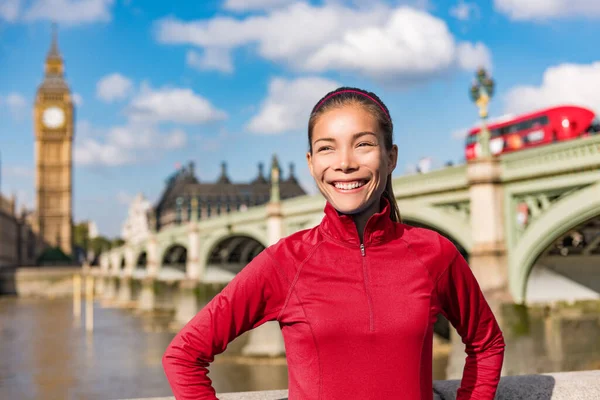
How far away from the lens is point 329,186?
2.16 m

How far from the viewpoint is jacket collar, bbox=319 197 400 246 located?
6.82ft

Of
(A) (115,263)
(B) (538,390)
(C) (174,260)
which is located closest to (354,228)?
(B) (538,390)

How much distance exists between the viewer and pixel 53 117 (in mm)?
127750

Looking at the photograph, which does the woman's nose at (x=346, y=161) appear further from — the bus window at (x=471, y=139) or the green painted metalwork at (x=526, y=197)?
the bus window at (x=471, y=139)

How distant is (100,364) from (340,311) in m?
28.4

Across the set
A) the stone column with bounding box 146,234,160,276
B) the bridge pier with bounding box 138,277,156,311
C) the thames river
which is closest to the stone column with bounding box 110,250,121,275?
the stone column with bounding box 146,234,160,276

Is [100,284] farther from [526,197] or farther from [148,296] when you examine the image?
[526,197]

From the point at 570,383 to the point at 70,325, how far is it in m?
45.5

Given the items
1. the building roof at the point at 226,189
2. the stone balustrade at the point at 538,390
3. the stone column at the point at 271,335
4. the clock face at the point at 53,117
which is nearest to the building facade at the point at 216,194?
the building roof at the point at 226,189

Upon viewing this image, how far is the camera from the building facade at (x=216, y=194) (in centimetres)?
9856

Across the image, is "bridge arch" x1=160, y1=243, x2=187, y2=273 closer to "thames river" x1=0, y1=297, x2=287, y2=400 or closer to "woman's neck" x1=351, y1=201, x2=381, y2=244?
"thames river" x1=0, y1=297, x2=287, y2=400

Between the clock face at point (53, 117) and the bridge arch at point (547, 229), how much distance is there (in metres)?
123

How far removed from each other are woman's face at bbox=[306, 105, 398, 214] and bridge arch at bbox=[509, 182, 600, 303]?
1289cm

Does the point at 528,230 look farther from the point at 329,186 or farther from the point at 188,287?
the point at 188,287
